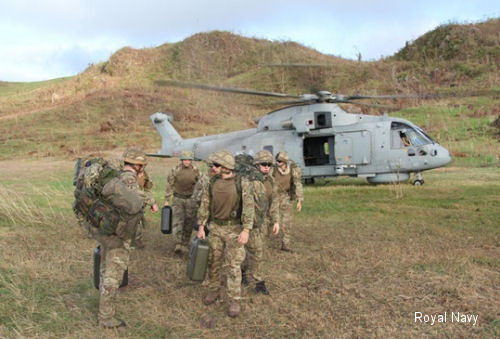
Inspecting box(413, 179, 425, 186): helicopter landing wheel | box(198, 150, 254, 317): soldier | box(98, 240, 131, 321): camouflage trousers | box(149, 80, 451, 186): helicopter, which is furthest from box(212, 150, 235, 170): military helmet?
box(413, 179, 425, 186): helicopter landing wheel

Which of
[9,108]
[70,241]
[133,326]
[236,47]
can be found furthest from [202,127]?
[133,326]

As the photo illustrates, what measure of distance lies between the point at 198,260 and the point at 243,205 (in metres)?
0.77

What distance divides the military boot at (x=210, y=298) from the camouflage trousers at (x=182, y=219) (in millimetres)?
2140

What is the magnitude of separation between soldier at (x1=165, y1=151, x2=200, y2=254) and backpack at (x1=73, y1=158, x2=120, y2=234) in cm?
270

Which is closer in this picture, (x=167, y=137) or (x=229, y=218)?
(x=229, y=218)

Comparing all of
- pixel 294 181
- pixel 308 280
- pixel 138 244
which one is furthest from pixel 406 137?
pixel 138 244

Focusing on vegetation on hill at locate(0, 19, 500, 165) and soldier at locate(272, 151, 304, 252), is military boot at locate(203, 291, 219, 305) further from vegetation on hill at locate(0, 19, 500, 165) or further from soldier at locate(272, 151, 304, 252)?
vegetation on hill at locate(0, 19, 500, 165)

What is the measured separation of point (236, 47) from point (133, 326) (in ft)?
135

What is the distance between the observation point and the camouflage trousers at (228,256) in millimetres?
4418

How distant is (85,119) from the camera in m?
31.1

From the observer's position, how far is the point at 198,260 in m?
4.33

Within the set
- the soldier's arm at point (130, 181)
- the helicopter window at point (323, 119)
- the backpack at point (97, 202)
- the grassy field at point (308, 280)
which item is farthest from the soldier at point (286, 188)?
the helicopter window at point (323, 119)

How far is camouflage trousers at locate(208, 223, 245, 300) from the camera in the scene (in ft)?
14.5

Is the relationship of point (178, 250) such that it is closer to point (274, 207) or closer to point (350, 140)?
point (274, 207)
